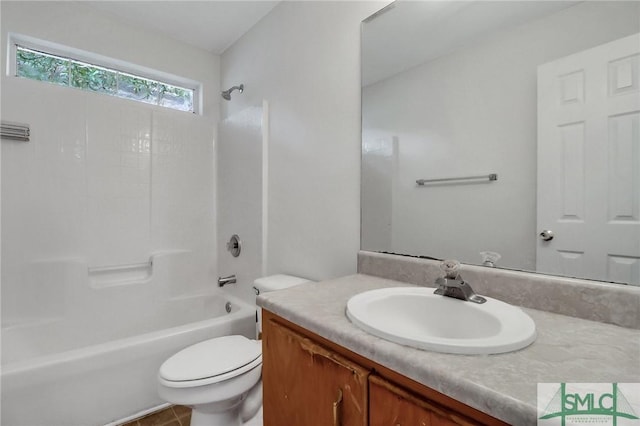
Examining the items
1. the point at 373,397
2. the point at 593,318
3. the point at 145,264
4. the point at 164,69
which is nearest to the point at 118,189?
the point at 145,264

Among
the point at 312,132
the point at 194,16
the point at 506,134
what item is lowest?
the point at 506,134

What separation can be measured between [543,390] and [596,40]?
0.91 m

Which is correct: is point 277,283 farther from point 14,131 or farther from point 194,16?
point 194,16

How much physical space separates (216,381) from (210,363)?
0.35 feet

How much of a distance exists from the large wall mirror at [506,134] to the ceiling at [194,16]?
1094mm

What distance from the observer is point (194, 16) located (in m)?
1.99

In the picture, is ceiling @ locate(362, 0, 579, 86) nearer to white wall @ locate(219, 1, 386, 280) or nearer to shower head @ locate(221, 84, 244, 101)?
white wall @ locate(219, 1, 386, 280)

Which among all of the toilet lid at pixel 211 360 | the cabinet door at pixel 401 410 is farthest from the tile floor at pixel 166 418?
the cabinet door at pixel 401 410

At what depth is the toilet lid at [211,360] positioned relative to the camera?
44.9 inches

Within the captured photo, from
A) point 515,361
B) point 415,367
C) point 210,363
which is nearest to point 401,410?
point 415,367

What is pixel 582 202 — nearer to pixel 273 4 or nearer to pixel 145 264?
pixel 273 4

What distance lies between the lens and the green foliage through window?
1.86 metres

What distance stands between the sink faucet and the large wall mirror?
0.55ft
